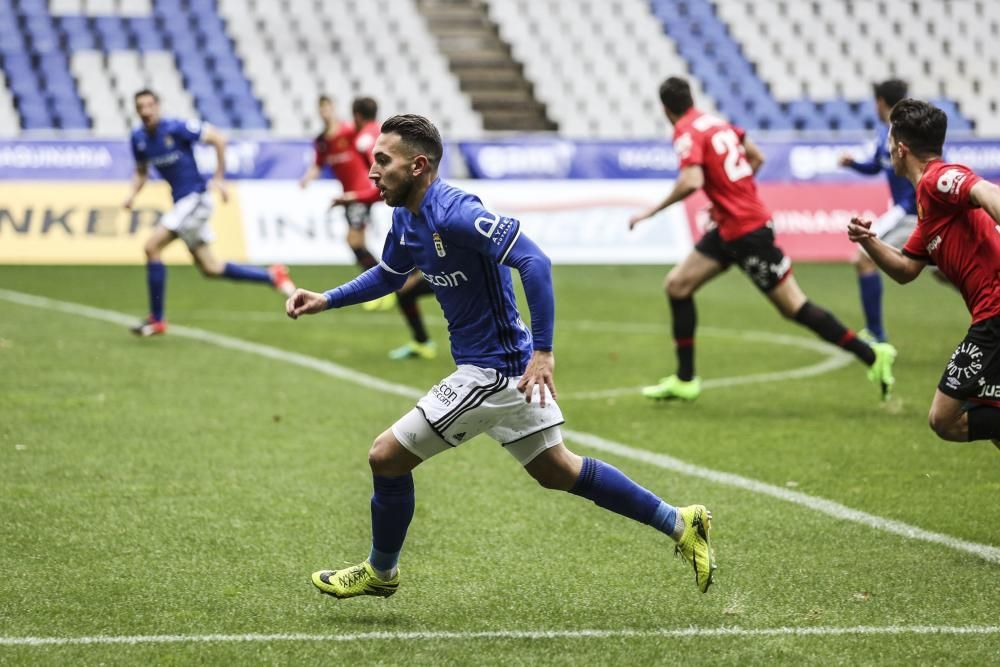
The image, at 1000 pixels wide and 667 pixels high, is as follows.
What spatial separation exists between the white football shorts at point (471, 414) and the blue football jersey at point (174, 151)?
889 cm

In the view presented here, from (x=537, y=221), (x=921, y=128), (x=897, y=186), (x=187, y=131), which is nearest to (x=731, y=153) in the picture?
(x=897, y=186)

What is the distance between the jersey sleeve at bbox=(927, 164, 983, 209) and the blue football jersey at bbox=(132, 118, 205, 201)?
9.12m

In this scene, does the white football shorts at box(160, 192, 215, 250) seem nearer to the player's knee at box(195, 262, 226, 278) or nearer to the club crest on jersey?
the player's knee at box(195, 262, 226, 278)

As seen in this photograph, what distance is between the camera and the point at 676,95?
9422 millimetres

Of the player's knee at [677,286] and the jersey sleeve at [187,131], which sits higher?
the jersey sleeve at [187,131]

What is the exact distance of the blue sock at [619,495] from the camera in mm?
5094

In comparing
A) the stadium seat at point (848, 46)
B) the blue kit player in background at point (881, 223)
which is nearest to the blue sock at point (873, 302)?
the blue kit player in background at point (881, 223)

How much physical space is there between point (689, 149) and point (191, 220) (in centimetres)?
568

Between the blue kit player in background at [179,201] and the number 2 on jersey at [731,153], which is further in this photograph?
the blue kit player in background at [179,201]

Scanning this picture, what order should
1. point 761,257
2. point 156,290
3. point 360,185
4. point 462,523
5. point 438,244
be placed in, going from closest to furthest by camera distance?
1. point 438,244
2. point 462,523
3. point 761,257
4. point 156,290
5. point 360,185

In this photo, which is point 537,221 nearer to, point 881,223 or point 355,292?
point 881,223

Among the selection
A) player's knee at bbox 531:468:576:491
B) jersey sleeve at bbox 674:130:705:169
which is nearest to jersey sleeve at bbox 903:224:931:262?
player's knee at bbox 531:468:576:491

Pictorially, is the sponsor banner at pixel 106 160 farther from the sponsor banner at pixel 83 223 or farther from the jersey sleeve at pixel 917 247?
the jersey sleeve at pixel 917 247

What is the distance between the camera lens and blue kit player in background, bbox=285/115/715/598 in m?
4.89
